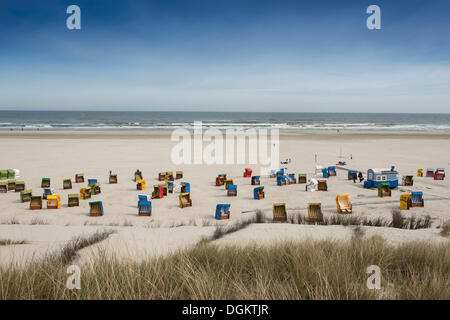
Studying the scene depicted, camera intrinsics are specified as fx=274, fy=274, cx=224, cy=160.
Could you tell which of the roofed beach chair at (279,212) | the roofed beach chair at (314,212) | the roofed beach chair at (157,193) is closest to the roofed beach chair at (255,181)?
→ the roofed beach chair at (157,193)

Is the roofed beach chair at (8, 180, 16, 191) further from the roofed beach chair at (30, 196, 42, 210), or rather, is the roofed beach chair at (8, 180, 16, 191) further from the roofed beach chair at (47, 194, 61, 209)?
the roofed beach chair at (47, 194, 61, 209)

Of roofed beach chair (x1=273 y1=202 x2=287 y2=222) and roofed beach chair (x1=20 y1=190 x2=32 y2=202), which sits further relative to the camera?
roofed beach chair (x1=20 y1=190 x2=32 y2=202)

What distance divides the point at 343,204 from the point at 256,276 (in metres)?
8.32

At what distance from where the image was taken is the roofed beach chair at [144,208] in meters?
10.4

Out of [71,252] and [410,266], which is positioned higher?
[410,266]

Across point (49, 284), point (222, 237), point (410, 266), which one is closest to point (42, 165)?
point (222, 237)

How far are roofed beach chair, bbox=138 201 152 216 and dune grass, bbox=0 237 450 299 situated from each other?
628 centimetres

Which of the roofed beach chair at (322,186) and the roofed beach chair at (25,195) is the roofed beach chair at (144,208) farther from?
the roofed beach chair at (322,186)

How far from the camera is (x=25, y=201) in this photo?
40.4 feet

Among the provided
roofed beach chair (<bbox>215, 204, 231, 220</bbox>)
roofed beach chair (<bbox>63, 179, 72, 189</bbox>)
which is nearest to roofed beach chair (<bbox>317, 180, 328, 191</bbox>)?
roofed beach chair (<bbox>215, 204, 231, 220</bbox>)

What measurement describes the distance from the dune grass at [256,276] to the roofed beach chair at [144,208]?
628cm

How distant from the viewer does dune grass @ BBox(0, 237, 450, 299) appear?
120 inches

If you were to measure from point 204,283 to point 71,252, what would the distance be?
12.4 feet
